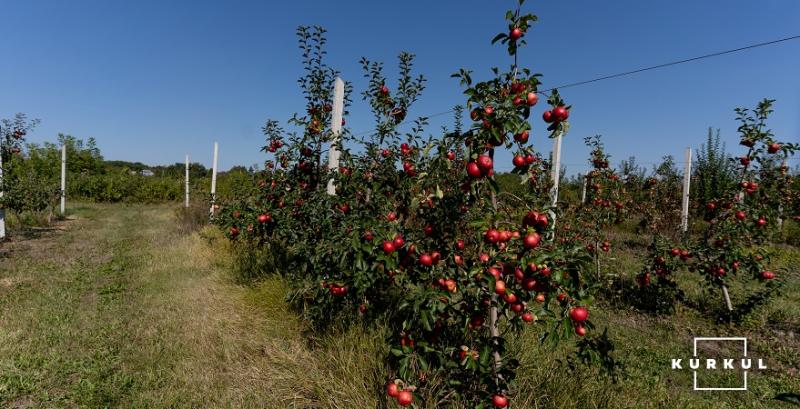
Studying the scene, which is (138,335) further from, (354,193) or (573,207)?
(573,207)

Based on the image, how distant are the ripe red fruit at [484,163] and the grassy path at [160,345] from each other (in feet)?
4.90

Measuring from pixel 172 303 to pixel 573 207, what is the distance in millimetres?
5121

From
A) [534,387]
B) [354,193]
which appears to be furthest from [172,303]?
[534,387]

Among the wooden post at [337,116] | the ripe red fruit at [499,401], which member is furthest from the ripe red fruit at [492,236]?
the wooden post at [337,116]

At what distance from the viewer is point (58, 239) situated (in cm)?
841

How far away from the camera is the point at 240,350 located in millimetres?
3176

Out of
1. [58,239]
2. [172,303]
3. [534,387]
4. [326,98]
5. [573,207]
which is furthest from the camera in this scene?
[58,239]

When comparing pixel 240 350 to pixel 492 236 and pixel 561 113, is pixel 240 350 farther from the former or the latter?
pixel 561 113

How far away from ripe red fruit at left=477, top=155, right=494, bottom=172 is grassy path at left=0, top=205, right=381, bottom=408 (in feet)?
4.90

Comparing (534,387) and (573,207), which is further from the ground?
(573,207)

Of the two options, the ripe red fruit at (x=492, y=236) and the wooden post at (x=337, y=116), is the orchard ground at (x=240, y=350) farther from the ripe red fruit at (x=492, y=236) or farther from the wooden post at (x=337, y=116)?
the wooden post at (x=337, y=116)

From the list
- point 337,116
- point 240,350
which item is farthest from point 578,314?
point 337,116

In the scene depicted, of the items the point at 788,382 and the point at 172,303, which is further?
the point at 172,303

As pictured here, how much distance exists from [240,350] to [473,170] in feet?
8.15
